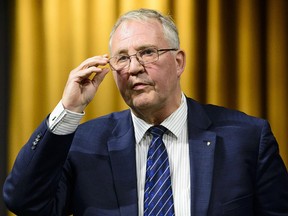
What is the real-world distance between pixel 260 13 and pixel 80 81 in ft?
3.07

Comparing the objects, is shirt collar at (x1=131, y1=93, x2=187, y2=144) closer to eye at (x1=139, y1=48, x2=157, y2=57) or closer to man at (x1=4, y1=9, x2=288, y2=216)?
man at (x1=4, y1=9, x2=288, y2=216)

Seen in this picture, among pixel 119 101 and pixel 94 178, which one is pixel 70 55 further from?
pixel 94 178

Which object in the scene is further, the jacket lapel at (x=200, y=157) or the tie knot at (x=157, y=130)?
the tie knot at (x=157, y=130)

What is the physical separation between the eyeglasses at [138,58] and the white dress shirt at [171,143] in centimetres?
18

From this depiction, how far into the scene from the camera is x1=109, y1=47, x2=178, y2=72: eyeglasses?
4.96 feet

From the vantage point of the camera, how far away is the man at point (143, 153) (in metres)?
1.45

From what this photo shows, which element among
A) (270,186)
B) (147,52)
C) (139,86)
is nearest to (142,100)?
(139,86)

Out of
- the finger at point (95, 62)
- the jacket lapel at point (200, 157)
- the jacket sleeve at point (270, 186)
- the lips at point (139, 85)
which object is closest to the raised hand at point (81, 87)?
the finger at point (95, 62)

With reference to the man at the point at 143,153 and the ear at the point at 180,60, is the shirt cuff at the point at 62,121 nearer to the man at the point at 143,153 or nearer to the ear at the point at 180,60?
the man at the point at 143,153

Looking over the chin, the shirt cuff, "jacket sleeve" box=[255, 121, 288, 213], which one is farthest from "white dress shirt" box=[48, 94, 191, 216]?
"jacket sleeve" box=[255, 121, 288, 213]

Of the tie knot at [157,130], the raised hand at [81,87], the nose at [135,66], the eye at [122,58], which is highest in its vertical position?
the eye at [122,58]

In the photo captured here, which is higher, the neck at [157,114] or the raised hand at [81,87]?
the raised hand at [81,87]

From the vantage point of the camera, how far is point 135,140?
159 centimetres

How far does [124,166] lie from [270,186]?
1.37 feet
